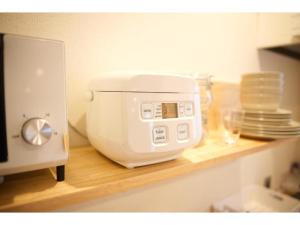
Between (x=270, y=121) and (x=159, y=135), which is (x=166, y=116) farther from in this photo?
(x=270, y=121)

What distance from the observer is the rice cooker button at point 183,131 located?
43cm

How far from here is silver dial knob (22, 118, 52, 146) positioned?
306mm

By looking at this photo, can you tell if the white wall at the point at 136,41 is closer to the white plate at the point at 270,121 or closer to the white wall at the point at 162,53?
the white wall at the point at 162,53

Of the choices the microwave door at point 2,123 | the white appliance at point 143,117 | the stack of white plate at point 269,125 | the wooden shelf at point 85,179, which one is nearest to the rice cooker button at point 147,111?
the white appliance at point 143,117

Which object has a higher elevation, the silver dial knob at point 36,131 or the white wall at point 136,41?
the white wall at point 136,41

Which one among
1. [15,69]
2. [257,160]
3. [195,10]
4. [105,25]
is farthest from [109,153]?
[257,160]

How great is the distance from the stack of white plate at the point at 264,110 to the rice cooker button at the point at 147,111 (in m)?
0.45

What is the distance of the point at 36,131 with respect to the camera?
31 cm

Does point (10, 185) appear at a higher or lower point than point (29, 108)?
lower

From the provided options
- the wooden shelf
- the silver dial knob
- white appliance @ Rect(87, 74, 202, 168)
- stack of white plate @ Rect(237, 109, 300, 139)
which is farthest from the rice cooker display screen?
stack of white plate @ Rect(237, 109, 300, 139)

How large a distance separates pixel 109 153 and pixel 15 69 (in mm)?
223

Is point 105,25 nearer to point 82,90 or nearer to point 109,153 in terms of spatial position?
point 82,90

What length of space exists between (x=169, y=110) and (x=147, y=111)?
0.18 ft

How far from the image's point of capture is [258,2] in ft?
2.26
